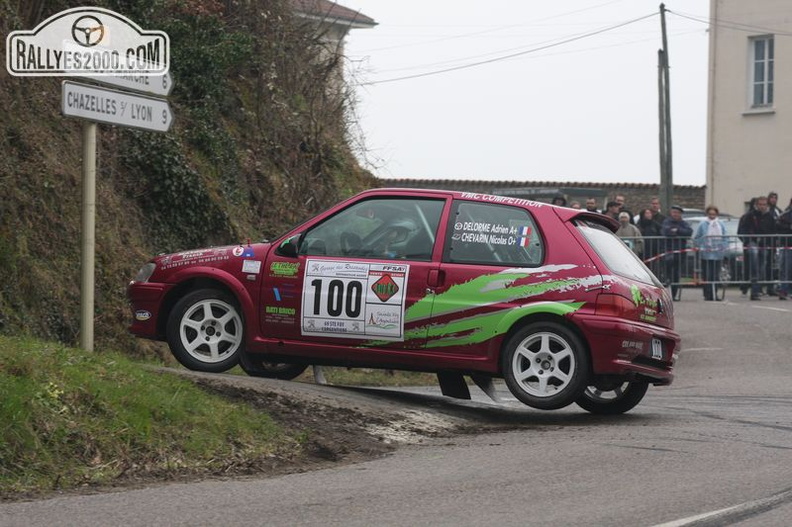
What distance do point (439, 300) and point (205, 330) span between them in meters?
2.12

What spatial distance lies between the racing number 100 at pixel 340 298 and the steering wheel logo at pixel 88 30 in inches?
285

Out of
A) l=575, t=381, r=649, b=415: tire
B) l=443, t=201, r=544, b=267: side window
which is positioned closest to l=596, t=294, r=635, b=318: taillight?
l=443, t=201, r=544, b=267: side window

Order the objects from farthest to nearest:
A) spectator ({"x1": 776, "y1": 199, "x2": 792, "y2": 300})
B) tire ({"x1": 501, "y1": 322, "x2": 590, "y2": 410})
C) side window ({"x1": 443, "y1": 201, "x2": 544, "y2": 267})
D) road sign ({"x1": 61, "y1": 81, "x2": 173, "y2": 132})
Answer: spectator ({"x1": 776, "y1": 199, "x2": 792, "y2": 300})
side window ({"x1": 443, "y1": 201, "x2": 544, "y2": 267})
tire ({"x1": 501, "y1": 322, "x2": 590, "y2": 410})
road sign ({"x1": 61, "y1": 81, "x2": 173, "y2": 132})

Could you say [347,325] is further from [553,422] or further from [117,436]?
[117,436]

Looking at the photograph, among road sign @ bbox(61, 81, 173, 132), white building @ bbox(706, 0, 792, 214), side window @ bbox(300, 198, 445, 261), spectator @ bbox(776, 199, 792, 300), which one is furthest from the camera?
white building @ bbox(706, 0, 792, 214)

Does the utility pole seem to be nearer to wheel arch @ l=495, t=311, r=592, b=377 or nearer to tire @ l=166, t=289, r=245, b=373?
tire @ l=166, t=289, r=245, b=373

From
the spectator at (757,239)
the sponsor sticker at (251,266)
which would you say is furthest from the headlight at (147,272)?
the spectator at (757,239)

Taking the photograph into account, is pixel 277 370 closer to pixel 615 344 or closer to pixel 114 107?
pixel 114 107

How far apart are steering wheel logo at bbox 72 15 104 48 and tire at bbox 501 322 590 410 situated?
8.55 metres

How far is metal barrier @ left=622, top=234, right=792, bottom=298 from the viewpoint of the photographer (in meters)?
26.9

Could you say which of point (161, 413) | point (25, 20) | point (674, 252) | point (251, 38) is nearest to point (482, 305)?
point (161, 413)

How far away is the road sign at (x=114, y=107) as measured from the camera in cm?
1052

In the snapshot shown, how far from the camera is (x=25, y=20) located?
57.6ft

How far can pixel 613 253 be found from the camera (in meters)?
11.5
